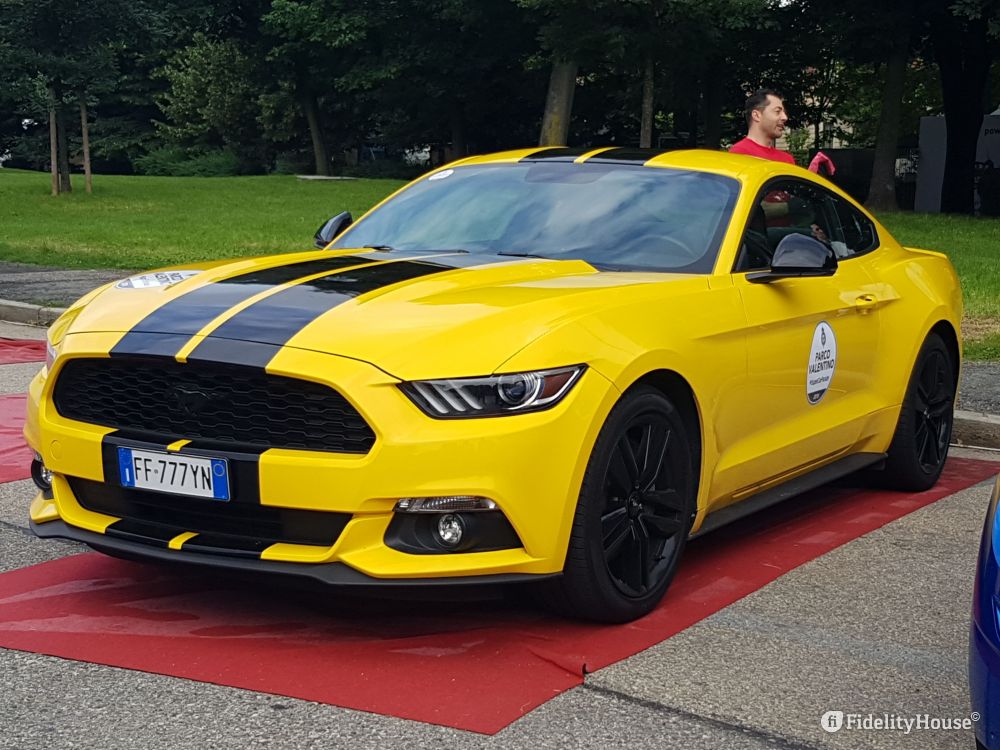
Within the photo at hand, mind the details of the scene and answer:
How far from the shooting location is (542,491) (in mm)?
4008

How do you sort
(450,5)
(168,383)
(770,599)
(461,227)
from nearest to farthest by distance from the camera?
(168,383) < (770,599) < (461,227) < (450,5)

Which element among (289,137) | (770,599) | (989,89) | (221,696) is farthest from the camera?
(289,137)

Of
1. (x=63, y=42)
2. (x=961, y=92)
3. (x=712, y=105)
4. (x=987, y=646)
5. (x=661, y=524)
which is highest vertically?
(x=63, y=42)

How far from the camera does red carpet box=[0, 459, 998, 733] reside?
383 centimetres

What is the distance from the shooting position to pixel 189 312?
437 centimetres

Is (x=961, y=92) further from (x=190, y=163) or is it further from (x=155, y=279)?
(x=190, y=163)

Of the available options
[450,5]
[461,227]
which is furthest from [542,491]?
[450,5]

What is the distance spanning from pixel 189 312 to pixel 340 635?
1090mm

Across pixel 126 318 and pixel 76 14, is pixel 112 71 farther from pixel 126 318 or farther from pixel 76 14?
pixel 126 318

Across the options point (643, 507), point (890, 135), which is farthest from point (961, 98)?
point (643, 507)

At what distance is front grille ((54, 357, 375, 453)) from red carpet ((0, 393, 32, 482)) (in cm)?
238

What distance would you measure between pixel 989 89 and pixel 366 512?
45591 mm

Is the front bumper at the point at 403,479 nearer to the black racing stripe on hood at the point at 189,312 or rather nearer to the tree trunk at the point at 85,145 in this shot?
the black racing stripe on hood at the point at 189,312

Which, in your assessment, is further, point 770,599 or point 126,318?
point 770,599
